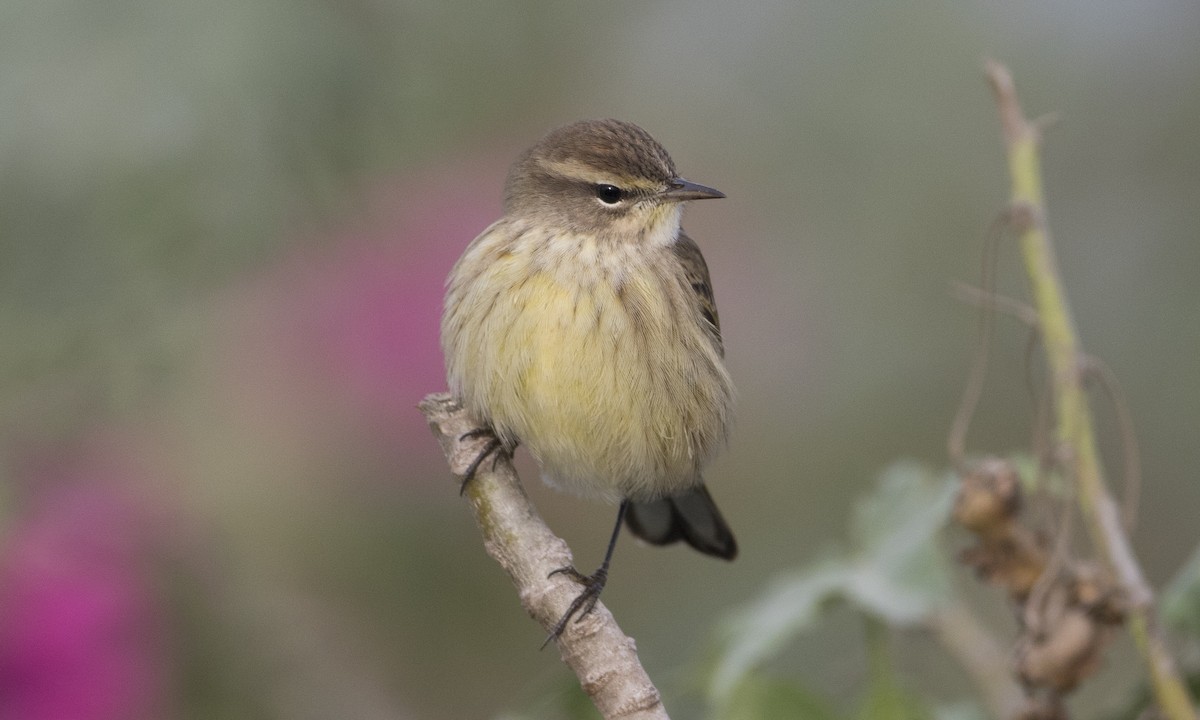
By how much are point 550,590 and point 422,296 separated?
1.94 metres

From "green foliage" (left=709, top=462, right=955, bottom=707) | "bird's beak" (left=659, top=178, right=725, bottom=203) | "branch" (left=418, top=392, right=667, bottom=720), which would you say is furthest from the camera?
"bird's beak" (left=659, top=178, right=725, bottom=203)

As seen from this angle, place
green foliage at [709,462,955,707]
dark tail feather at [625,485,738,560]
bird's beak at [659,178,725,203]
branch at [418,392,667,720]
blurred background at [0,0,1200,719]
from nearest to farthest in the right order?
branch at [418,392,667,720]
green foliage at [709,462,955,707]
blurred background at [0,0,1200,719]
bird's beak at [659,178,725,203]
dark tail feather at [625,485,738,560]

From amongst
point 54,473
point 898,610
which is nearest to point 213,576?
point 54,473

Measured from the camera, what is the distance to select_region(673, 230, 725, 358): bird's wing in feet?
11.4

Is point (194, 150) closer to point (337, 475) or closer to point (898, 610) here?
point (337, 475)

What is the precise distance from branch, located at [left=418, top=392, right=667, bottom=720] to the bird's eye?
1042 mm

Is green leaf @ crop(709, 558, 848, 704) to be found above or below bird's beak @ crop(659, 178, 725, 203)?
below

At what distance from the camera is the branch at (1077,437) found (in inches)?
96.4

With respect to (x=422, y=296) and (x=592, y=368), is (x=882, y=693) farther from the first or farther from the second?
(x=422, y=296)

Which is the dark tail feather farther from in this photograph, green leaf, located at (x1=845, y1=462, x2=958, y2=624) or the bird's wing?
green leaf, located at (x1=845, y1=462, x2=958, y2=624)

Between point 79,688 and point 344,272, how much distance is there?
142 centimetres

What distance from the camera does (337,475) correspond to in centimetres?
384

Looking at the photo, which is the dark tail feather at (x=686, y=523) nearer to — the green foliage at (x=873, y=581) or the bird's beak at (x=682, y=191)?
the green foliage at (x=873, y=581)

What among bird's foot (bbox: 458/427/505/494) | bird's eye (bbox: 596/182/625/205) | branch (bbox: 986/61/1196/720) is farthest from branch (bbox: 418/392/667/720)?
bird's eye (bbox: 596/182/625/205)
